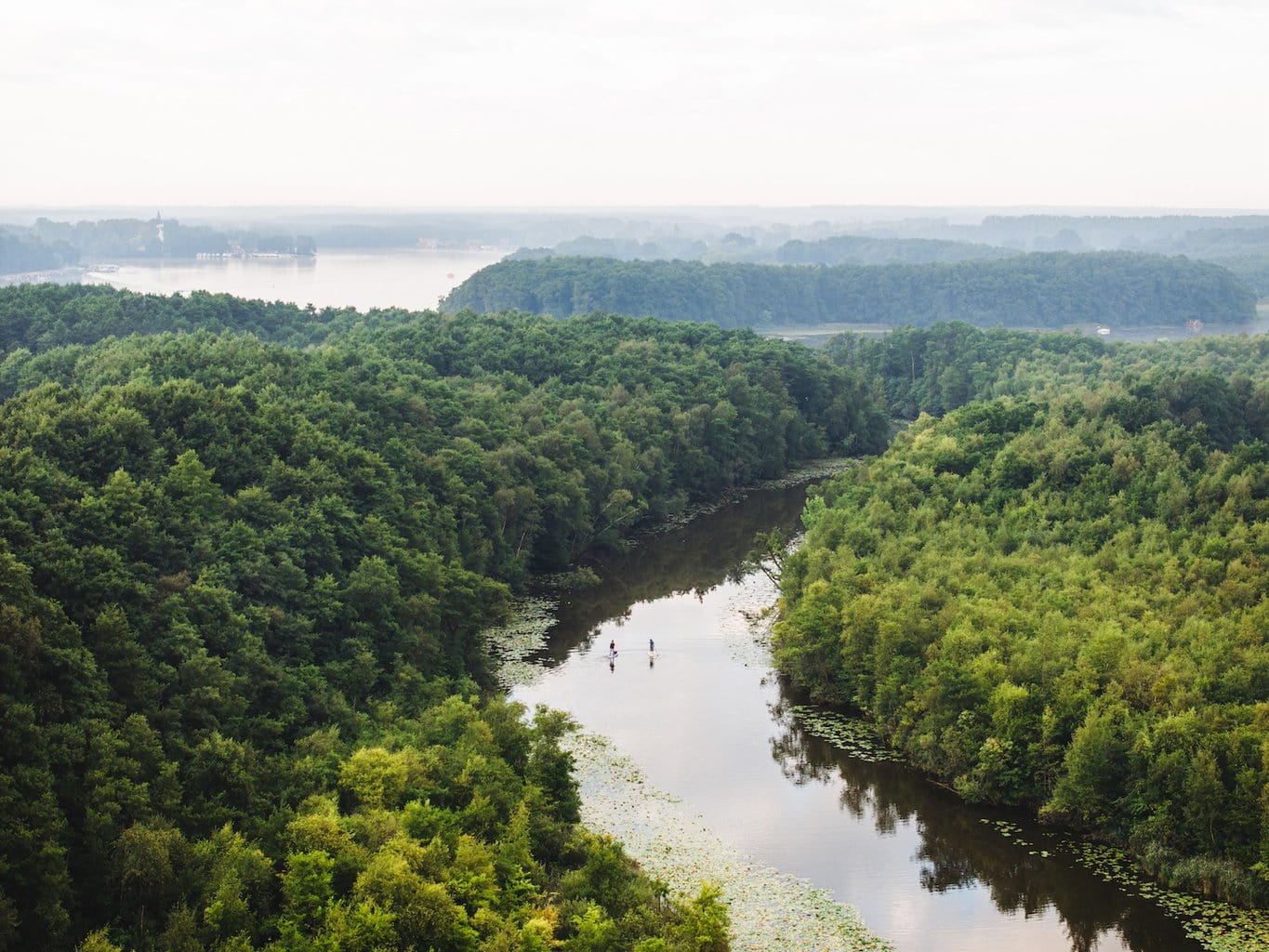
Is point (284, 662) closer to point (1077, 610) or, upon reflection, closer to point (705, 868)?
point (705, 868)

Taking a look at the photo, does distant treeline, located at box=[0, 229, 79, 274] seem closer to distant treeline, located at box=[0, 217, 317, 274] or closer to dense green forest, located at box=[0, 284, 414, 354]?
distant treeline, located at box=[0, 217, 317, 274]

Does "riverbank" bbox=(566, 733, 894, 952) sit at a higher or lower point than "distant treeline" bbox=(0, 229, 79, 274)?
lower

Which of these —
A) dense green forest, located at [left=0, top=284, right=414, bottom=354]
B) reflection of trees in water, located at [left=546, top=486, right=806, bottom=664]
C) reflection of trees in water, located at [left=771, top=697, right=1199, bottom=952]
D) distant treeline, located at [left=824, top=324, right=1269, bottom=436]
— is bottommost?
reflection of trees in water, located at [left=771, top=697, right=1199, bottom=952]

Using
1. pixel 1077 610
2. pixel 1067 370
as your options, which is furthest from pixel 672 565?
pixel 1067 370

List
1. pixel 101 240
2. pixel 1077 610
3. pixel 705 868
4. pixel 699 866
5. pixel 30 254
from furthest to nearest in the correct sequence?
pixel 101 240 → pixel 30 254 → pixel 1077 610 → pixel 699 866 → pixel 705 868

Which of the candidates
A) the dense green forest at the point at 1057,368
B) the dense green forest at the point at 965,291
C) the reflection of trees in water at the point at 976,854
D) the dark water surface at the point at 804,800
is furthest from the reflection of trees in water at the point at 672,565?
the dense green forest at the point at 965,291

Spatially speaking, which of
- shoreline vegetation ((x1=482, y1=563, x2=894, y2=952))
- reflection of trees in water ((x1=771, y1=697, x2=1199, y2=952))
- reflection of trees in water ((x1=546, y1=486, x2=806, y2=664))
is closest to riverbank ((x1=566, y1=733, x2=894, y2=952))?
shoreline vegetation ((x1=482, y1=563, x2=894, y2=952))

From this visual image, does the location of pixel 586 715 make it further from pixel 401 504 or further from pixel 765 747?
pixel 401 504
